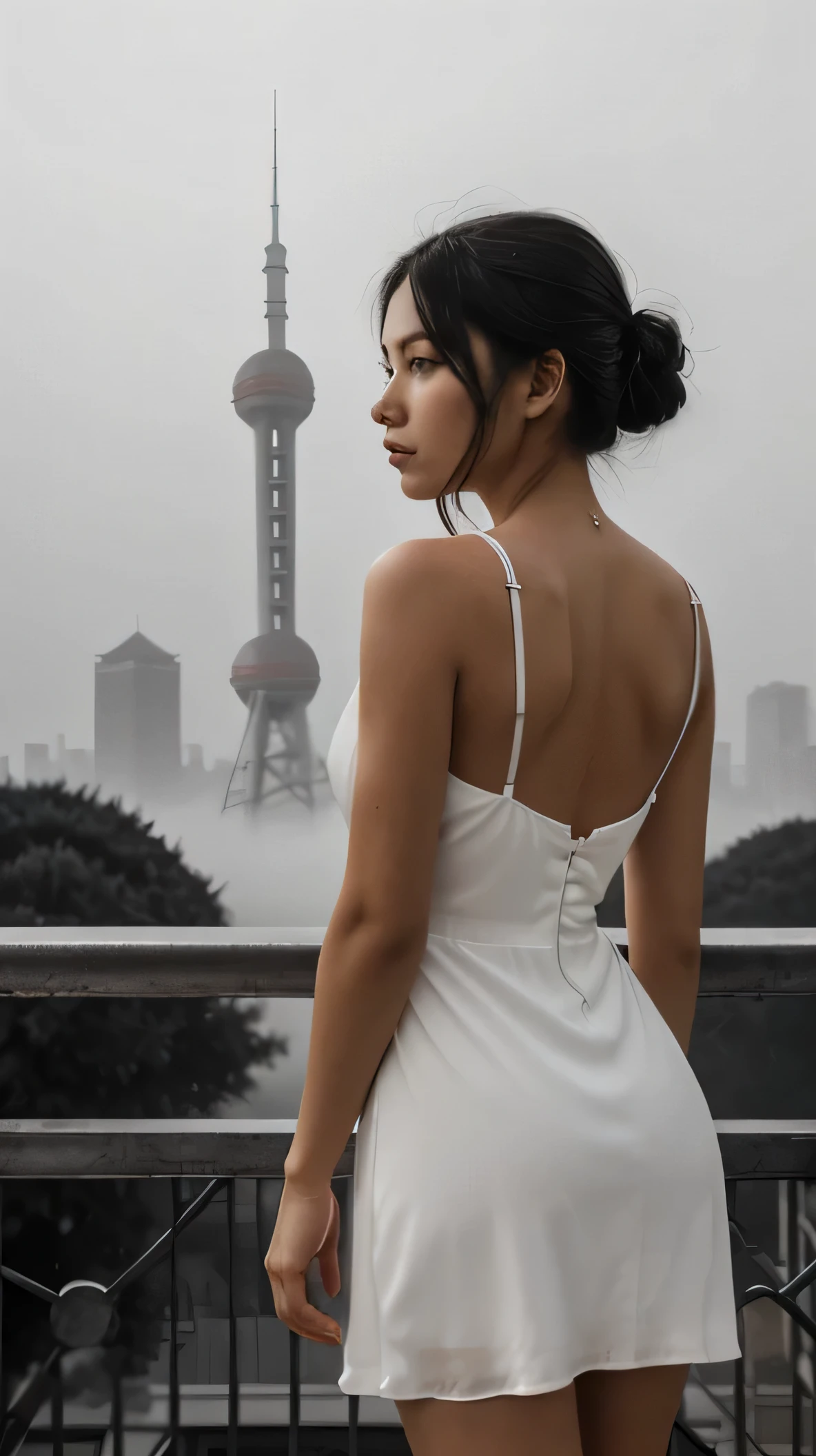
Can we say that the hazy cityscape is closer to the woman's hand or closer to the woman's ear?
the woman's hand

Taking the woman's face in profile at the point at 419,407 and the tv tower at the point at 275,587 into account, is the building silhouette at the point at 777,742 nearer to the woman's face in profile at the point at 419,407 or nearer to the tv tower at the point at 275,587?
the tv tower at the point at 275,587

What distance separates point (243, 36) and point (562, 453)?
2671 cm

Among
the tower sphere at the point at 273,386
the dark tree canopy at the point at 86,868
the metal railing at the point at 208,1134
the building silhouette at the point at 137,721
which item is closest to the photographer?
the metal railing at the point at 208,1134

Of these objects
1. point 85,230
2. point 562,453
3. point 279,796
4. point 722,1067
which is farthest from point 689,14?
point 562,453

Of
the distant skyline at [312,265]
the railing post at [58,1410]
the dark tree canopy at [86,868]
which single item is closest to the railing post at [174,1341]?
the railing post at [58,1410]

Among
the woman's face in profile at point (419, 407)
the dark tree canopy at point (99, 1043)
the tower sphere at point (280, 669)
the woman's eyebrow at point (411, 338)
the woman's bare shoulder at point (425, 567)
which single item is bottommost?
the dark tree canopy at point (99, 1043)

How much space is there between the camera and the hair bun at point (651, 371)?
703 millimetres

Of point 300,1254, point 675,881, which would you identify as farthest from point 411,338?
point 300,1254

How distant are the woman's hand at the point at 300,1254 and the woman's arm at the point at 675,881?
299mm

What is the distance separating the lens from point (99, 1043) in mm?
10680

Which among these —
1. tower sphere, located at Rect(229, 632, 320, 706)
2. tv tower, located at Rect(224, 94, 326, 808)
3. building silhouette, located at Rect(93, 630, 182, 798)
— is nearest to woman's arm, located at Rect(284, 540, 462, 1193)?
tv tower, located at Rect(224, 94, 326, 808)

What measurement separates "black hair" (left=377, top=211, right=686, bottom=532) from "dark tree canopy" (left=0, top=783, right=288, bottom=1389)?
8.28 m

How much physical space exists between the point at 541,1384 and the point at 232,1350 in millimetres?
626

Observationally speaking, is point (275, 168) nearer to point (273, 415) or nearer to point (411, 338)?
point (273, 415)
